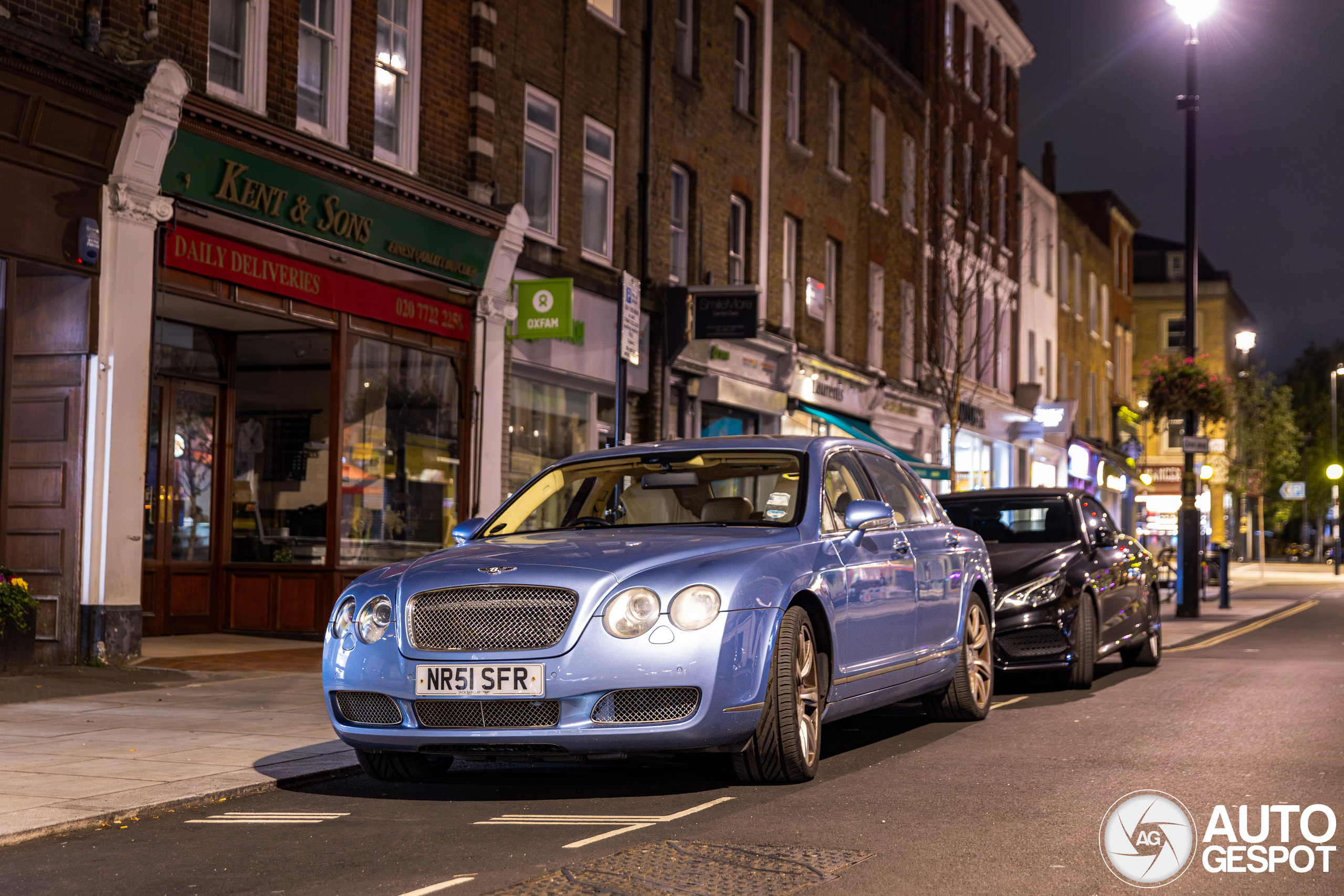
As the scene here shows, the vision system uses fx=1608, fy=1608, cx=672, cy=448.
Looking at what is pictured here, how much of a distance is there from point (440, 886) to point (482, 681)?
5.16 feet

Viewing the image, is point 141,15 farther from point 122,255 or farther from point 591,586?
point 591,586

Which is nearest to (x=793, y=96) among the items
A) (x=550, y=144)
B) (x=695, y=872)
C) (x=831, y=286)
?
(x=831, y=286)

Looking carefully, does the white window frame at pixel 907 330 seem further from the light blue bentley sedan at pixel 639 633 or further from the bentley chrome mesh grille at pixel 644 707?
the bentley chrome mesh grille at pixel 644 707

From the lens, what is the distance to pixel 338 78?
627 inches

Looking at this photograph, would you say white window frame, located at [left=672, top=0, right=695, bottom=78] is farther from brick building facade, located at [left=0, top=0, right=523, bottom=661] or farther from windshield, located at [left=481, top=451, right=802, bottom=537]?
windshield, located at [left=481, top=451, right=802, bottom=537]

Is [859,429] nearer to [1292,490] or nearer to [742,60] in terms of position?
[742,60]

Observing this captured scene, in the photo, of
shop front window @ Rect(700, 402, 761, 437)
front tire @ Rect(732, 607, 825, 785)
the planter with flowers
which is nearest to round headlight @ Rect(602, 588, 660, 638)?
front tire @ Rect(732, 607, 825, 785)

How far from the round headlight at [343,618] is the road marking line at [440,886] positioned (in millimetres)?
2042

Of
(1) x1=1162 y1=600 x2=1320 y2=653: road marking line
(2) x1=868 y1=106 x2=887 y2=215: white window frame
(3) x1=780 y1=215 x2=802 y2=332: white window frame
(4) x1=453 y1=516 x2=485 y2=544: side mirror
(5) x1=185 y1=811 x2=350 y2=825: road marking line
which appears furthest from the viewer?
(2) x1=868 y1=106 x2=887 y2=215: white window frame

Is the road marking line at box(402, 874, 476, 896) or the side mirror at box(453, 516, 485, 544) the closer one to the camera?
the road marking line at box(402, 874, 476, 896)

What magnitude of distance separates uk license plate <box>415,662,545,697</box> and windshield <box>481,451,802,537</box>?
5.01 feet

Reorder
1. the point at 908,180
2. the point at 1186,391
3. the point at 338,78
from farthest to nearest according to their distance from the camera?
the point at 908,180 → the point at 1186,391 → the point at 338,78

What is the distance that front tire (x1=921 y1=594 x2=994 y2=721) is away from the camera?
9875 mm

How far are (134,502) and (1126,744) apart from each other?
8.01 m
